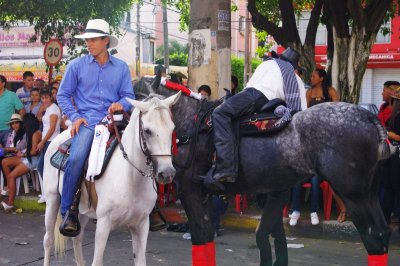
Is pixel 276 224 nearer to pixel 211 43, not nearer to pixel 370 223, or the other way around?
pixel 370 223

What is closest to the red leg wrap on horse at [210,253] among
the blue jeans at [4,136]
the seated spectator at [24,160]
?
the seated spectator at [24,160]

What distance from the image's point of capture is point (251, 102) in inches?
235

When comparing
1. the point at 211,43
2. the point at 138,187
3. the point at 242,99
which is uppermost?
the point at 211,43

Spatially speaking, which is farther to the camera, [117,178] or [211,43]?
[211,43]

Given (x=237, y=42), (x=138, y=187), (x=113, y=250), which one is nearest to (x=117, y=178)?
(x=138, y=187)

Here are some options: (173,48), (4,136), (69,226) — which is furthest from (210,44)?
(173,48)

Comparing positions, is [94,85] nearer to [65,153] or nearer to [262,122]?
[65,153]

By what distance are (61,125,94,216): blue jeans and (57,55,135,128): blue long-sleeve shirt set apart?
23cm

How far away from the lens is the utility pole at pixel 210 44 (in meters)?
9.44

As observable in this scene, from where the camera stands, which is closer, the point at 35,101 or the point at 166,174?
the point at 166,174

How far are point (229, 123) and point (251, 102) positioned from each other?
0.31 meters

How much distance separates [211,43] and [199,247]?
4.24 meters

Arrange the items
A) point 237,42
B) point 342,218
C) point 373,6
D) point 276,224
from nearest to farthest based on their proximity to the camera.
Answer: point 276,224
point 342,218
point 373,6
point 237,42

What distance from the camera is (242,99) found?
19.6 feet
